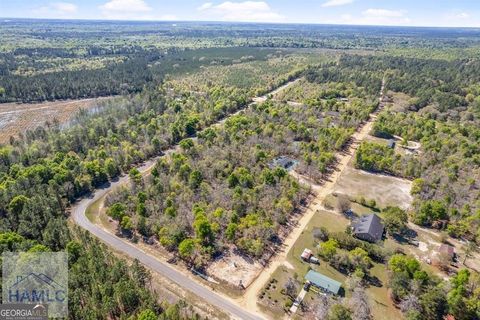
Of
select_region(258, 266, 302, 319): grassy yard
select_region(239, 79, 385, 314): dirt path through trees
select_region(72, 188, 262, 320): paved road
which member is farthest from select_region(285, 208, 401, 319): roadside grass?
select_region(72, 188, 262, 320): paved road

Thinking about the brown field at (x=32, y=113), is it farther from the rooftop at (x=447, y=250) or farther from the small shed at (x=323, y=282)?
the rooftop at (x=447, y=250)

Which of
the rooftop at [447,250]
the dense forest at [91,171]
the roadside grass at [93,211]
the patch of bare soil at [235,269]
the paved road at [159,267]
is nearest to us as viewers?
the dense forest at [91,171]

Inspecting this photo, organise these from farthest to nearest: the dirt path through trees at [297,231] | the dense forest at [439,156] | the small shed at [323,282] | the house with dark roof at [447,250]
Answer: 1. the dense forest at [439,156]
2. the house with dark roof at [447,250]
3. the dirt path through trees at [297,231]
4. the small shed at [323,282]

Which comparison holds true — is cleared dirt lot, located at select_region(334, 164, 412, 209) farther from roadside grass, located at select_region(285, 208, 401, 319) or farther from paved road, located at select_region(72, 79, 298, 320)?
paved road, located at select_region(72, 79, 298, 320)

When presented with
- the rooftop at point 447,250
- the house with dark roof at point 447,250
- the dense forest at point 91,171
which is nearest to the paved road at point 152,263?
the dense forest at point 91,171

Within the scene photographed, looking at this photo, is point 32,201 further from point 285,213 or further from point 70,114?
point 70,114

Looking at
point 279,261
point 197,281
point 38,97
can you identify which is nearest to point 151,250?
point 197,281

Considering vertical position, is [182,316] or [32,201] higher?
[32,201]
